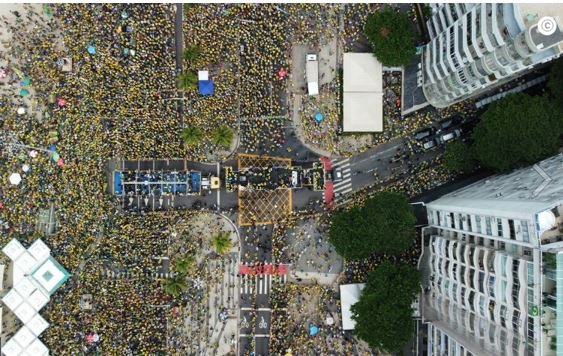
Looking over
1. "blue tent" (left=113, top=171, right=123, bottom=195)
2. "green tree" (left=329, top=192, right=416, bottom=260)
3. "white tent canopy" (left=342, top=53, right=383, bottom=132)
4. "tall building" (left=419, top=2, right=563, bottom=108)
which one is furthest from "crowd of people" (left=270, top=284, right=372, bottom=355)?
"tall building" (left=419, top=2, right=563, bottom=108)

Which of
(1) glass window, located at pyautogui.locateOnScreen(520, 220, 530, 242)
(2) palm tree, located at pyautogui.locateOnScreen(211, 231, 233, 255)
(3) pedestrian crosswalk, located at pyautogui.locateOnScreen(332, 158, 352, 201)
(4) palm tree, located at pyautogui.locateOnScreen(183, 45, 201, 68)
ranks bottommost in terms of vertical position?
(2) palm tree, located at pyautogui.locateOnScreen(211, 231, 233, 255)

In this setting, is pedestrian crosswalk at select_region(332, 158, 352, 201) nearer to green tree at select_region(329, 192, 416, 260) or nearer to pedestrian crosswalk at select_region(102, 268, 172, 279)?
A: green tree at select_region(329, 192, 416, 260)

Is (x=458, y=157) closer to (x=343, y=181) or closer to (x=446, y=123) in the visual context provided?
(x=446, y=123)

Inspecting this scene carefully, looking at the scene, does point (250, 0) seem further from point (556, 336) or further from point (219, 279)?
point (556, 336)

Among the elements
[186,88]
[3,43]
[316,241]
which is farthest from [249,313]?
[3,43]

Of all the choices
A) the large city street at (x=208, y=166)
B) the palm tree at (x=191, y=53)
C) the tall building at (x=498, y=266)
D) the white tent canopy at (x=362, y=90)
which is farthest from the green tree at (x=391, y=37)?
the palm tree at (x=191, y=53)
